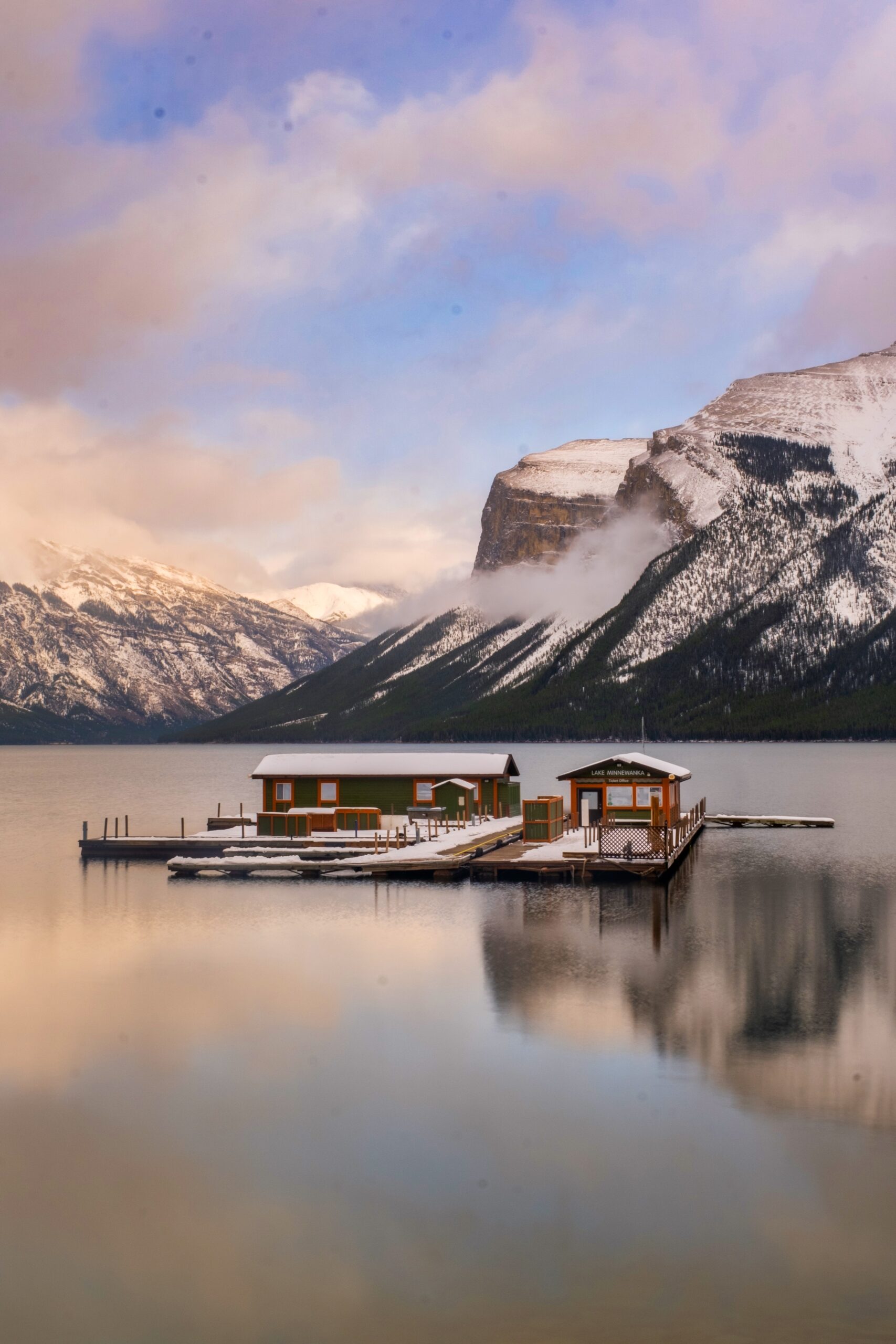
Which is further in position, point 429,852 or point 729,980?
point 429,852

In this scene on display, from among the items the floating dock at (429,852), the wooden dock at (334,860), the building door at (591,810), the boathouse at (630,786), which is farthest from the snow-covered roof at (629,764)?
the wooden dock at (334,860)

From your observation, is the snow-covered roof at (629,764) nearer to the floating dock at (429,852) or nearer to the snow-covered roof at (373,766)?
the floating dock at (429,852)

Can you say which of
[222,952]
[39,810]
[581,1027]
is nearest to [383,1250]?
[581,1027]

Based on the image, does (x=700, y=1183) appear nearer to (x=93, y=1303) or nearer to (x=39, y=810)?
(x=93, y=1303)

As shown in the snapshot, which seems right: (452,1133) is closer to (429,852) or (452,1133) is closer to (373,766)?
(429,852)

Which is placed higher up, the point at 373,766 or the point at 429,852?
the point at 373,766

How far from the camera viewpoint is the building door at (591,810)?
6744 cm

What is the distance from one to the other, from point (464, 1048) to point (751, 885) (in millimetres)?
30677

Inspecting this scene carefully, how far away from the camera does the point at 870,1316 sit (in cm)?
1548

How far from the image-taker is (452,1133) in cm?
2255

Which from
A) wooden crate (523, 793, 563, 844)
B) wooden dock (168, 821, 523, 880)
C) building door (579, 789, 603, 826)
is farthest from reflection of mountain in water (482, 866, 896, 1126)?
wooden crate (523, 793, 563, 844)

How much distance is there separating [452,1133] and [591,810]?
51631mm

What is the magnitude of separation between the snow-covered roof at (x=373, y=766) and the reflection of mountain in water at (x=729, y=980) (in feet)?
86.0

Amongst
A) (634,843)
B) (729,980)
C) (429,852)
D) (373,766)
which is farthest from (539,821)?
(729,980)
